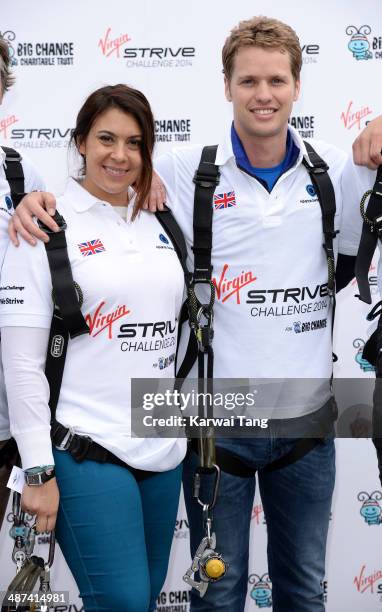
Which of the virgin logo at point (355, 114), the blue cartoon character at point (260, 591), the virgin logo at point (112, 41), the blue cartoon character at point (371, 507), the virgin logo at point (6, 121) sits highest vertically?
the virgin logo at point (112, 41)

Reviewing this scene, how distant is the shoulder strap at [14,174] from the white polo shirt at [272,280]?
46cm

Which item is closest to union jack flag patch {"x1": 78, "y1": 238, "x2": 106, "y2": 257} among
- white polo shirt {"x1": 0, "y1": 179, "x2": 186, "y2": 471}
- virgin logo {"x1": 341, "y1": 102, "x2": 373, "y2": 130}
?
white polo shirt {"x1": 0, "y1": 179, "x2": 186, "y2": 471}

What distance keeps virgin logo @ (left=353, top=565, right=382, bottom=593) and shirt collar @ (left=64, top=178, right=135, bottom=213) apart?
7.23 ft

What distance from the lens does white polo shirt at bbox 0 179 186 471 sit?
69.4 inches

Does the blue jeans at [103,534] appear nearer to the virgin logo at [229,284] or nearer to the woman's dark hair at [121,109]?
the virgin logo at [229,284]

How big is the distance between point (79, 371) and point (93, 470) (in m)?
0.24

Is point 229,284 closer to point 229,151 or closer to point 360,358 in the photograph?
point 229,151

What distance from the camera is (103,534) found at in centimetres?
177

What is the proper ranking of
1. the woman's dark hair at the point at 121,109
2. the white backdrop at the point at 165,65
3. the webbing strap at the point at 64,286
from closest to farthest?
the webbing strap at the point at 64,286
the woman's dark hair at the point at 121,109
the white backdrop at the point at 165,65

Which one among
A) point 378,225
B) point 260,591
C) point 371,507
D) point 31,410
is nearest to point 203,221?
point 378,225

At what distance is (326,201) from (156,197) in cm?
47

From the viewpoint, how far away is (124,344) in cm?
184

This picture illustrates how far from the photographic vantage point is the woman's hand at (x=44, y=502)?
174cm

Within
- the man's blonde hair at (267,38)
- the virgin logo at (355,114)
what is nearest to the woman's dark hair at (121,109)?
the man's blonde hair at (267,38)
